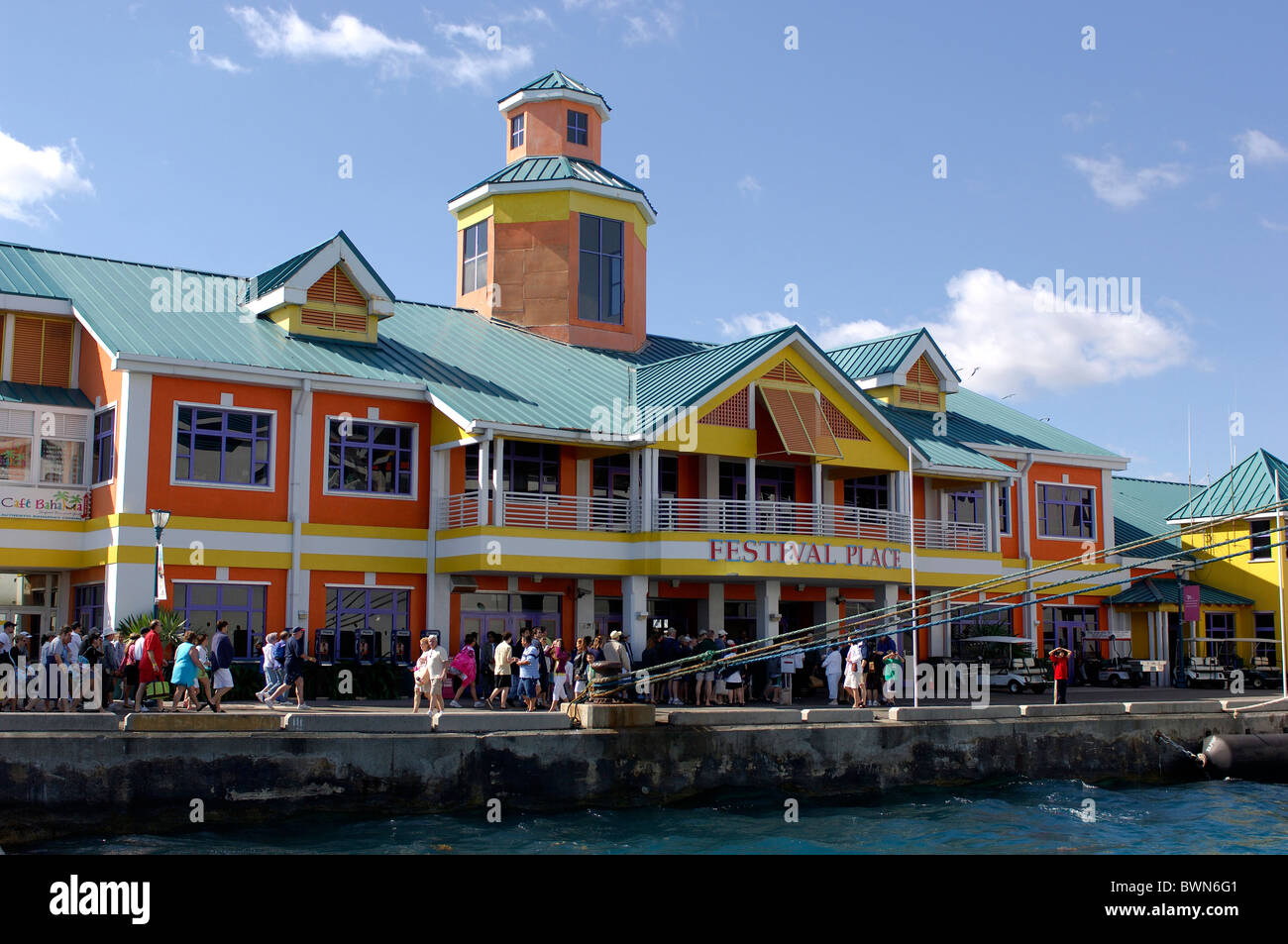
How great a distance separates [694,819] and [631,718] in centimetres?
211

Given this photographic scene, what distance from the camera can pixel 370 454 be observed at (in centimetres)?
3183

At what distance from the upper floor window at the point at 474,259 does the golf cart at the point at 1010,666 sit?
60.5 ft

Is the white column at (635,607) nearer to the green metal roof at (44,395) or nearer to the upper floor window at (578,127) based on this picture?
the green metal roof at (44,395)

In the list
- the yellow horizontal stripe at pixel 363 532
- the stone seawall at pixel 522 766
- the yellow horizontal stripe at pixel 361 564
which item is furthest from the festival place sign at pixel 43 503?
the stone seawall at pixel 522 766

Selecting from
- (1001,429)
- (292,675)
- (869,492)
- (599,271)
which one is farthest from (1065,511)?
(292,675)

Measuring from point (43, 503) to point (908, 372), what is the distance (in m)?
25.5

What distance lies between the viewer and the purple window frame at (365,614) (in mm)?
30984

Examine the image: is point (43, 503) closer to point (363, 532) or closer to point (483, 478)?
point (363, 532)

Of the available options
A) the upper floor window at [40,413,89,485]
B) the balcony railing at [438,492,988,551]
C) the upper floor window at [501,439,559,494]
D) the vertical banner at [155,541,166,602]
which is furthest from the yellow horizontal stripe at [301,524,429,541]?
the upper floor window at [40,413,89,485]

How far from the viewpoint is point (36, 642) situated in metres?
31.4

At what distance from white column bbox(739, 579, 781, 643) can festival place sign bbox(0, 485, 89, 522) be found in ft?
53.4

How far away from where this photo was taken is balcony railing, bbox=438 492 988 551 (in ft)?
105
